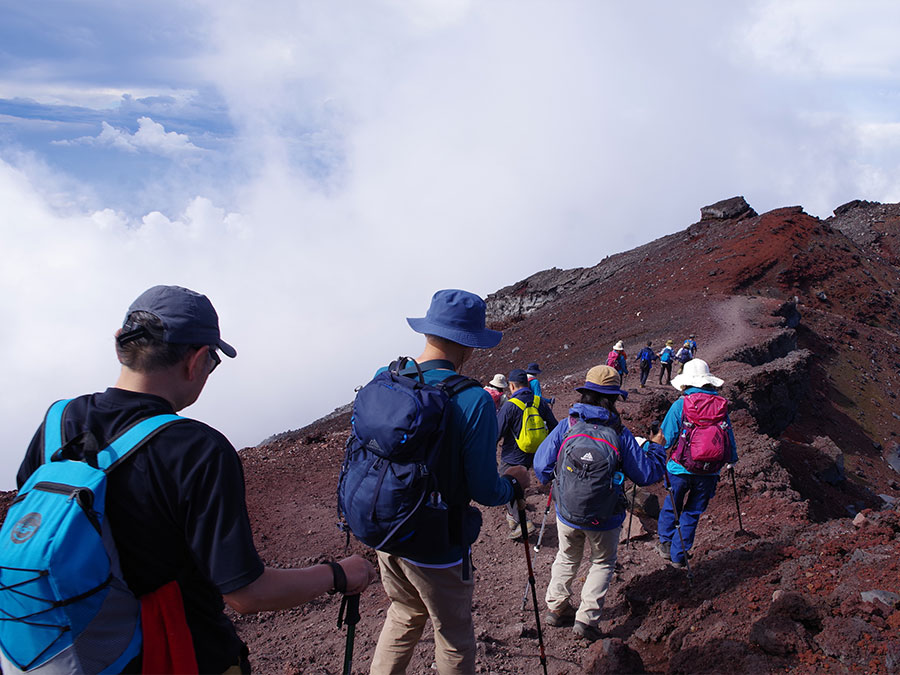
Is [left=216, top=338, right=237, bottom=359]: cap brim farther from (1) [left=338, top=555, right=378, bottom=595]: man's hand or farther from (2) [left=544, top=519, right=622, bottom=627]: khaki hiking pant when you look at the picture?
(2) [left=544, top=519, right=622, bottom=627]: khaki hiking pant

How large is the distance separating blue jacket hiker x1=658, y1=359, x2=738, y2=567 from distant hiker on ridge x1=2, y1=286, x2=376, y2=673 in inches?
172

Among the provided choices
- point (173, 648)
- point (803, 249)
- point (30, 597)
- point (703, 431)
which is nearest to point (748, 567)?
point (703, 431)

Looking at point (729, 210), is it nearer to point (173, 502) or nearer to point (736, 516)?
point (736, 516)

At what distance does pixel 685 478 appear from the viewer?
550 cm

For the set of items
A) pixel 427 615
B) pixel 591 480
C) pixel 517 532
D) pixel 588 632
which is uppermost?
pixel 591 480

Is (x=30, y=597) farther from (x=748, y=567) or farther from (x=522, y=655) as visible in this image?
(x=748, y=567)

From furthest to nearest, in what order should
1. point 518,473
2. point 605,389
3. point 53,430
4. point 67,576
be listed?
point 605,389 < point 518,473 < point 53,430 < point 67,576

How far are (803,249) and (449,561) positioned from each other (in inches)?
1281

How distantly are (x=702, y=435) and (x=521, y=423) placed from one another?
175 cm

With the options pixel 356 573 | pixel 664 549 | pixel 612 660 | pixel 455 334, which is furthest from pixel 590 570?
pixel 356 573

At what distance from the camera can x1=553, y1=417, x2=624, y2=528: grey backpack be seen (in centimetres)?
395

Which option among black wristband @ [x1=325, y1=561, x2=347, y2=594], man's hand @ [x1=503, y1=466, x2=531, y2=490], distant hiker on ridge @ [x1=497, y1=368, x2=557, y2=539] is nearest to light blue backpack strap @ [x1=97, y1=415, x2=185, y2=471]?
black wristband @ [x1=325, y1=561, x2=347, y2=594]

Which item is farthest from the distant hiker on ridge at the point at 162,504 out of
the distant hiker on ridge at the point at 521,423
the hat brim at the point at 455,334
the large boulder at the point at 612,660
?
the distant hiker on ridge at the point at 521,423

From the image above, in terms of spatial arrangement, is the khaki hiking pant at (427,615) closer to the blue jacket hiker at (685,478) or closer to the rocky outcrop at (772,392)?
the blue jacket hiker at (685,478)
